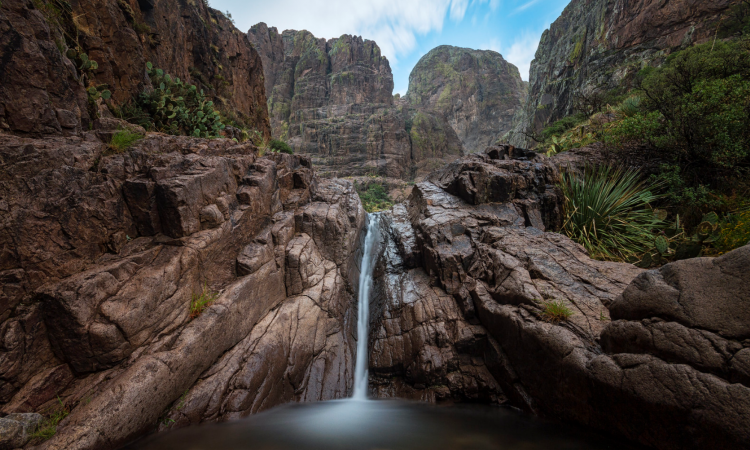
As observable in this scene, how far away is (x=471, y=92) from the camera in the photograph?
73.9 metres

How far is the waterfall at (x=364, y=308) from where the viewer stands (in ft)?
24.3

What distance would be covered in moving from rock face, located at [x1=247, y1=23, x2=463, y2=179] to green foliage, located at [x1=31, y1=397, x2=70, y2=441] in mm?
38397

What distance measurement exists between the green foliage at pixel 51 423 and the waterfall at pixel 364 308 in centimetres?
536

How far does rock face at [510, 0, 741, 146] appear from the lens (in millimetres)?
19422

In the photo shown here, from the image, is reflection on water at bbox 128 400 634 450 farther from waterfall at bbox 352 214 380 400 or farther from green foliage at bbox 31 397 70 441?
waterfall at bbox 352 214 380 400

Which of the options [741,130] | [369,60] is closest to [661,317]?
[741,130]

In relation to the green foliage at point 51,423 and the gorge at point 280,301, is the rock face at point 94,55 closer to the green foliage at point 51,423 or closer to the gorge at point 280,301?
the gorge at point 280,301

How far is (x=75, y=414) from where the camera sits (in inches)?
159

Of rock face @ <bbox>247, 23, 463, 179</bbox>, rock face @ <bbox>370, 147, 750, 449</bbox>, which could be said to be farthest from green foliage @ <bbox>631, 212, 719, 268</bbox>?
rock face @ <bbox>247, 23, 463, 179</bbox>

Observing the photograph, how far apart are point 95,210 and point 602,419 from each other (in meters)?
9.49

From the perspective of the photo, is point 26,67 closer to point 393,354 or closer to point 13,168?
point 13,168

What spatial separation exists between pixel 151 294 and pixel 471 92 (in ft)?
276

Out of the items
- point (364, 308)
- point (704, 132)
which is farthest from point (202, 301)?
point (704, 132)

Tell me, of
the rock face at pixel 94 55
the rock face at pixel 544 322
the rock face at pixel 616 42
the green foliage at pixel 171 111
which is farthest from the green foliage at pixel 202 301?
the rock face at pixel 616 42
